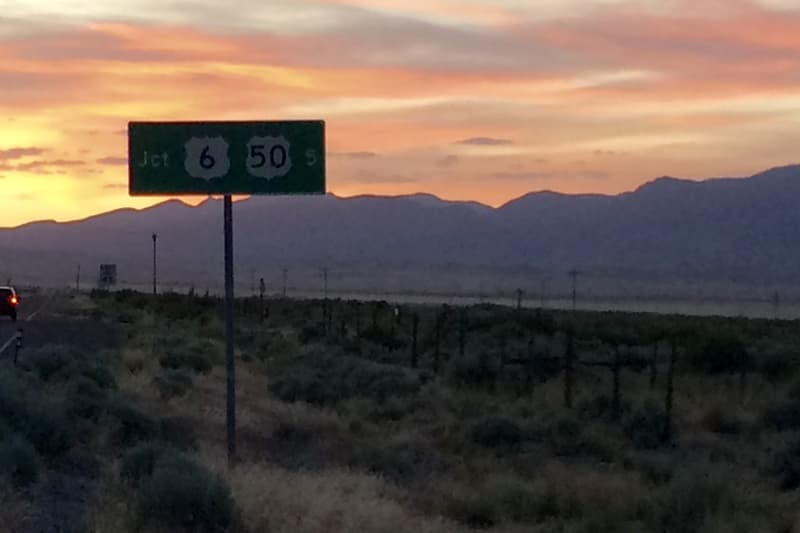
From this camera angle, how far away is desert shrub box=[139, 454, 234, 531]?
46.1ft

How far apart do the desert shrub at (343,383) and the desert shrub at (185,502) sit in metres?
16.5

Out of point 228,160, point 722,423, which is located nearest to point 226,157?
point 228,160

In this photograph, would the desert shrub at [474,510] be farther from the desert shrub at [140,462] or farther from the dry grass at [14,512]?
the dry grass at [14,512]

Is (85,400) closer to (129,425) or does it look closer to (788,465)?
(129,425)

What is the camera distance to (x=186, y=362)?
37469mm

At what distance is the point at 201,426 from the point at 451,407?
7556 mm

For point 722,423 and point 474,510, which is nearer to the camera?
point 474,510

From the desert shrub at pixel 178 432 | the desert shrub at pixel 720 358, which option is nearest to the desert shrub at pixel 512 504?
the desert shrub at pixel 178 432

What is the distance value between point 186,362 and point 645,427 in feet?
44.4

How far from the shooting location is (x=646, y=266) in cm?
19550

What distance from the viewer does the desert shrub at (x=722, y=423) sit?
95.6 feet

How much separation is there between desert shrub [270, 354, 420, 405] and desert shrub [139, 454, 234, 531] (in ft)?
54.2

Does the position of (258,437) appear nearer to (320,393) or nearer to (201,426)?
(201,426)

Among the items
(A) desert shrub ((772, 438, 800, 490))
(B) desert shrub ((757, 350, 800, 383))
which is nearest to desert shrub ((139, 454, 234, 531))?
(A) desert shrub ((772, 438, 800, 490))
